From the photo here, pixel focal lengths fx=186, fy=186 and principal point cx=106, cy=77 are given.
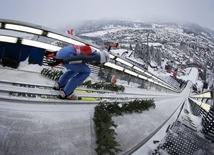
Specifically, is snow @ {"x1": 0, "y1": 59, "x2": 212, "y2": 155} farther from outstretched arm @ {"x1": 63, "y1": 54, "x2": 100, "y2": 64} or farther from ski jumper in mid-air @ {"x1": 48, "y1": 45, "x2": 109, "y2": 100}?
outstretched arm @ {"x1": 63, "y1": 54, "x2": 100, "y2": 64}

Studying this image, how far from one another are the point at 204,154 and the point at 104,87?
4851 millimetres

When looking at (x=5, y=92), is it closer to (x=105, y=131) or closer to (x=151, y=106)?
(x=105, y=131)

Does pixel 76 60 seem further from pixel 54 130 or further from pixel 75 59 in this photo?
pixel 54 130

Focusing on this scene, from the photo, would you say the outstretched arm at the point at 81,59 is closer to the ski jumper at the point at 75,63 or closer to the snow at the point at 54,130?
the ski jumper at the point at 75,63

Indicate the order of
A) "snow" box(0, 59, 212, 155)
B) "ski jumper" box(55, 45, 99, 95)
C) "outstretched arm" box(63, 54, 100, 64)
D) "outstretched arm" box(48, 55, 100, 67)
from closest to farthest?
"snow" box(0, 59, 212, 155), "outstretched arm" box(48, 55, 100, 67), "outstretched arm" box(63, 54, 100, 64), "ski jumper" box(55, 45, 99, 95)

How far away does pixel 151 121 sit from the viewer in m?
5.95

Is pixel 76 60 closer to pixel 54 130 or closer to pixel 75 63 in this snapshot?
pixel 75 63

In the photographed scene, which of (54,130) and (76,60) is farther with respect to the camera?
(76,60)

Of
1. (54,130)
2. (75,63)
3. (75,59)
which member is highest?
(75,59)

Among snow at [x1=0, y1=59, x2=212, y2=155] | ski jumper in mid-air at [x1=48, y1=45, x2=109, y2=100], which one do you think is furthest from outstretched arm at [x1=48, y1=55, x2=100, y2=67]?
snow at [x1=0, y1=59, x2=212, y2=155]

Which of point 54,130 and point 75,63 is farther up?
point 75,63

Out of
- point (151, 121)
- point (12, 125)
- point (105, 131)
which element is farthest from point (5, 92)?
point (151, 121)

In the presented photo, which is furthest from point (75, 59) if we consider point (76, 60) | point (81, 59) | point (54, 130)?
point (54, 130)

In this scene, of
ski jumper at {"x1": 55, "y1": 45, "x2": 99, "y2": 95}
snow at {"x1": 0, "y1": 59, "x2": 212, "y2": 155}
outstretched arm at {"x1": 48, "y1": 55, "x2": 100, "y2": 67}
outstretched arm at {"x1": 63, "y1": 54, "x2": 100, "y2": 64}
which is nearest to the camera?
snow at {"x1": 0, "y1": 59, "x2": 212, "y2": 155}
